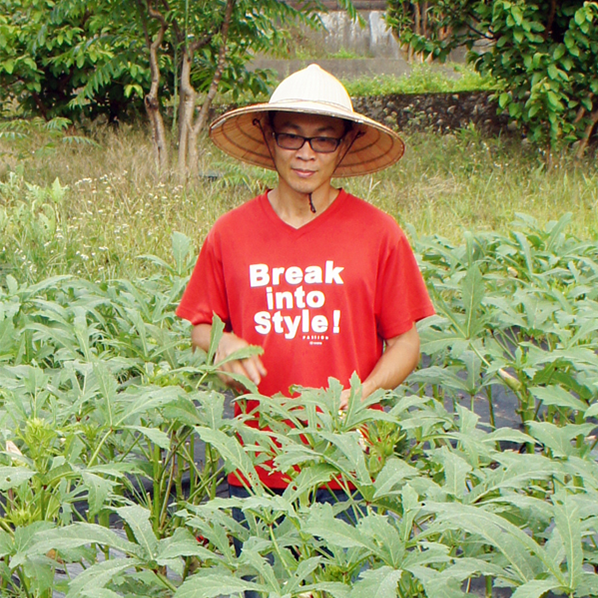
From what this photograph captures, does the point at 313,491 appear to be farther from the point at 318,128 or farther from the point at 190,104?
the point at 190,104

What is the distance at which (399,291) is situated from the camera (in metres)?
2.44

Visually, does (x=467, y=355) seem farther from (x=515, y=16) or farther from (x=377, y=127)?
(x=515, y=16)

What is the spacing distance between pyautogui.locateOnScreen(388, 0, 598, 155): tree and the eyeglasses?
228 inches

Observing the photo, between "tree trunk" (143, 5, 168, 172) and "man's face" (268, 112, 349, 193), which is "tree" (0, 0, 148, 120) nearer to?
"tree trunk" (143, 5, 168, 172)

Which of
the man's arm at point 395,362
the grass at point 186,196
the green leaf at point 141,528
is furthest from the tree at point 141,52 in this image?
the green leaf at point 141,528

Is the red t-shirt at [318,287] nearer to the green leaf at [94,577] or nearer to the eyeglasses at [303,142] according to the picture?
the eyeglasses at [303,142]

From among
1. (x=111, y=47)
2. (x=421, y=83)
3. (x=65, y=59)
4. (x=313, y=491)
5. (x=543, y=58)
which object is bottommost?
(x=313, y=491)

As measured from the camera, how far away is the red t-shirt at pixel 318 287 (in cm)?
238

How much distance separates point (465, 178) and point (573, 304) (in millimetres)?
5172

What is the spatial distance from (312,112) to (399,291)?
54cm

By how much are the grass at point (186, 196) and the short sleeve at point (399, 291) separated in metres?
2.58

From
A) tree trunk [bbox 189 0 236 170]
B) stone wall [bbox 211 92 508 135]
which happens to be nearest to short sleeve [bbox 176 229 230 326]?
tree trunk [bbox 189 0 236 170]

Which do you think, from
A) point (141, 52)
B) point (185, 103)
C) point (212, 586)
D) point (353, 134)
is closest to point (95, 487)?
point (212, 586)

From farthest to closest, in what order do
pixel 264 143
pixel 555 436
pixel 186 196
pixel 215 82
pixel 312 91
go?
pixel 215 82, pixel 186 196, pixel 264 143, pixel 312 91, pixel 555 436
